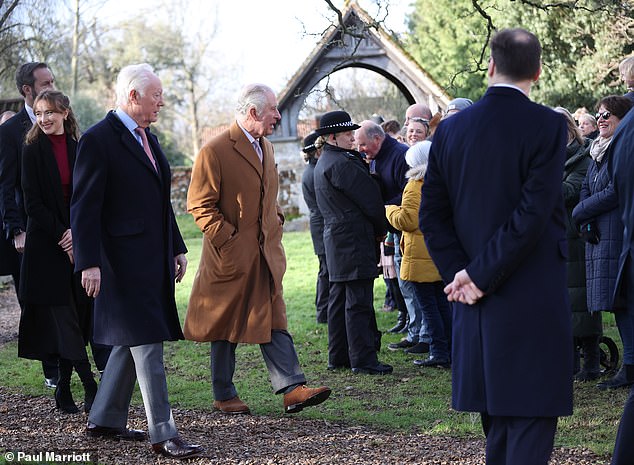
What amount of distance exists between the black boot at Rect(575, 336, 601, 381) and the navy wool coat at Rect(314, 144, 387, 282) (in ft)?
6.10

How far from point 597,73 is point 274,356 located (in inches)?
817

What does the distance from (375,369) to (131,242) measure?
3340mm

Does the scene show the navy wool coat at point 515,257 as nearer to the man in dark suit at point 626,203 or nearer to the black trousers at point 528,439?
the black trousers at point 528,439

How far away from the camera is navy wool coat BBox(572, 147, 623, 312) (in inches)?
284

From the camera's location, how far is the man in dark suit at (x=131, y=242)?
5.62m

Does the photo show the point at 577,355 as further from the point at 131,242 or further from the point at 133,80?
the point at 133,80

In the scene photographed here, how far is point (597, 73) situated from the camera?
2542cm

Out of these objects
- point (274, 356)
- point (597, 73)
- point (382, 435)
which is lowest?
point (382, 435)

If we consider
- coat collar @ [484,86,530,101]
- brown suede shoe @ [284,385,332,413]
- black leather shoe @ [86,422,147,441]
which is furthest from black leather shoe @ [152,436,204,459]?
coat collar @ [484,86,530,101]

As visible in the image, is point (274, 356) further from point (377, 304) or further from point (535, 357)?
point (377, 304)

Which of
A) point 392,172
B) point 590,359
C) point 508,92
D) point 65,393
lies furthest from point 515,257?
point 392,172

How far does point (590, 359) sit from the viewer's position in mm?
7867

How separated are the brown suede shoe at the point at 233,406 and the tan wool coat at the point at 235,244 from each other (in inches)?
19.3

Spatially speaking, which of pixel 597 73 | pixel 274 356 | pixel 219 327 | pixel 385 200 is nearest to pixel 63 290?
pixel 219 327
